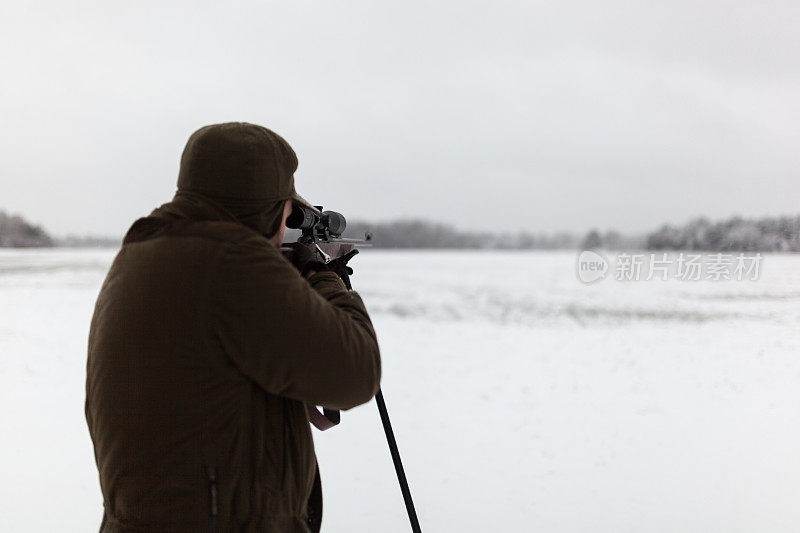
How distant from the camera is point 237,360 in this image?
628mm

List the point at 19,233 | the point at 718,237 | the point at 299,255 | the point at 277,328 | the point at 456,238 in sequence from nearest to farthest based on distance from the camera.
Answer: the point at 277,328 → the point at 299,255 → the point at 19,233 → the point at 718,237 → the point at 456,238

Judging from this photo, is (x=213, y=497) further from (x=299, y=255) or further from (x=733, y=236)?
(x=733, y=236)

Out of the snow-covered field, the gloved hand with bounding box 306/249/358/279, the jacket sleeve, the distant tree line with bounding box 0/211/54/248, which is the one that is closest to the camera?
the jacket sleeve

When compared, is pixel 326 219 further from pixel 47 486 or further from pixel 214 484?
pixel 47 486

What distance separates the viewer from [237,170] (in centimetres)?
67

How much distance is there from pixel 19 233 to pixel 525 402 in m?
3.02

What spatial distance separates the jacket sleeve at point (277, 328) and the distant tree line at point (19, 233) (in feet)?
10.2

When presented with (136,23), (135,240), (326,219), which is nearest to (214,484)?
(135,240)

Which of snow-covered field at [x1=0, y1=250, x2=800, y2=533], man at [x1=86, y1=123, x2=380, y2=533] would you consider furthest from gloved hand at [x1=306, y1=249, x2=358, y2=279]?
snow-covered field at [x1=0, y1=250, x2=800, y2=533]

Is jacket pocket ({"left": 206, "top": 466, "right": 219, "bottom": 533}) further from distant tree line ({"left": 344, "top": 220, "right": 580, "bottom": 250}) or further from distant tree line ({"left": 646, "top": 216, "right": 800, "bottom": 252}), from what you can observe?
distant tree line ({"left": 646, "top": 216, "right": 800, "bottom": 252})

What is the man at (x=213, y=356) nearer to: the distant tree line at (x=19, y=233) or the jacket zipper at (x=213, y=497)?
the jacket zipper at (x=213, y=497)

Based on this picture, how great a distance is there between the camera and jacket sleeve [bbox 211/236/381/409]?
613mm

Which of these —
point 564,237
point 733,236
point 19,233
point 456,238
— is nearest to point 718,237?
point 733,236

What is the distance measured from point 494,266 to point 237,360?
4.07 m
